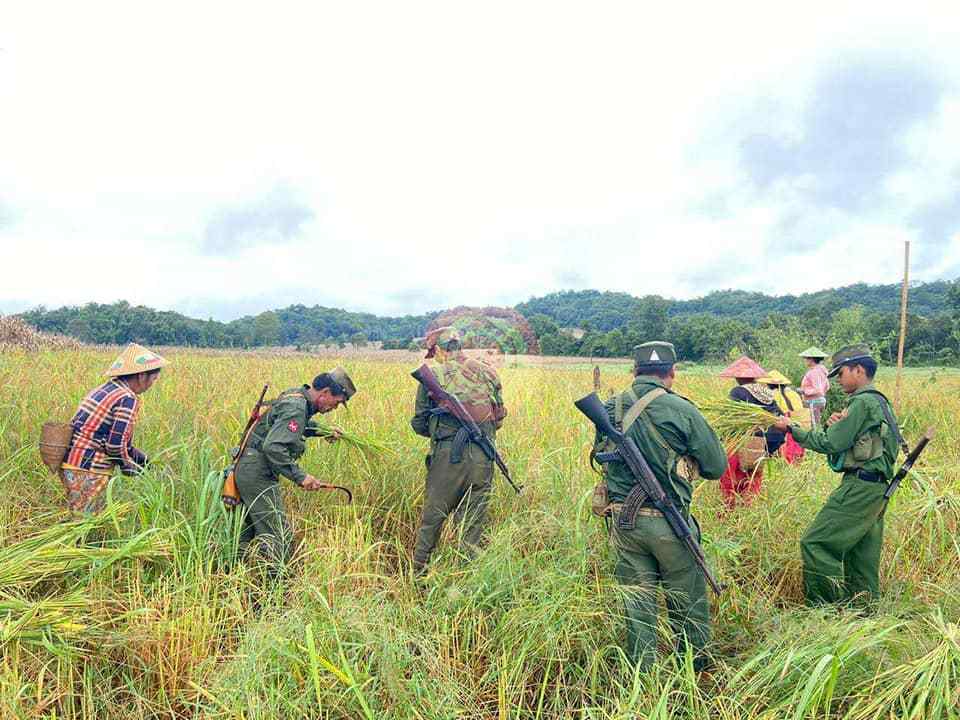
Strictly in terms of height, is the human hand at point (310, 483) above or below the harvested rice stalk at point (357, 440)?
below

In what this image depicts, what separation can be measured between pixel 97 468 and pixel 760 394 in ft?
18.0

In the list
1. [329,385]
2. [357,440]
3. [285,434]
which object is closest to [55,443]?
[285,434]

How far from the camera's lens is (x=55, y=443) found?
3.77 m

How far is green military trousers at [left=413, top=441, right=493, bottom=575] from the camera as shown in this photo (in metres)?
4.40

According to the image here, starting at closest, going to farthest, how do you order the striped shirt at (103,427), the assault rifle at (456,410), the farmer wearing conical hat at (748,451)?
1. the striped shirt at (103,427)
2. the assault rifle at (456,410)
3. the farmer wearing conical hat at (748,451)

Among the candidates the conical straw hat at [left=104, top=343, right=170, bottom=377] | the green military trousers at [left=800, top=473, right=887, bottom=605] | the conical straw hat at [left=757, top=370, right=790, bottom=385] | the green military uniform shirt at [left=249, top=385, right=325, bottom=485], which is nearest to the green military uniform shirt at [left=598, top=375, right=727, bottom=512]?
the green military trousers at [left=800, top=473, right=887, bottom=605]

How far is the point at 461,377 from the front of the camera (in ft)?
15.9

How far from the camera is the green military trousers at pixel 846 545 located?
378 centimetres

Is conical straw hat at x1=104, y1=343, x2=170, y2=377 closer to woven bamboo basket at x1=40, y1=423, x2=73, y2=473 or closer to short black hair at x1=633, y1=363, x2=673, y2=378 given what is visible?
woven bamboo basket at x1=40, y1=423, x2=73, y2=473

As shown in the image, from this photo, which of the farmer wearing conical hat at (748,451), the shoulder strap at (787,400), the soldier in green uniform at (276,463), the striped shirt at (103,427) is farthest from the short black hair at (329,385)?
the shoulder strap at (787,400)

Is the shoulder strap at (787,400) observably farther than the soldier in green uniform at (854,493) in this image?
Yes

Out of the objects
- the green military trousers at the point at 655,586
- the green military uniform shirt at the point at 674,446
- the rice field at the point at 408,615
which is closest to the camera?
the rice field at the point at 408,615

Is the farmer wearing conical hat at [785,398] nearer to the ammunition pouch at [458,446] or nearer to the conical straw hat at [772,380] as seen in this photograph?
the conical straw hat at [772,380]

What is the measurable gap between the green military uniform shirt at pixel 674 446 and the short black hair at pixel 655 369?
16 cm
